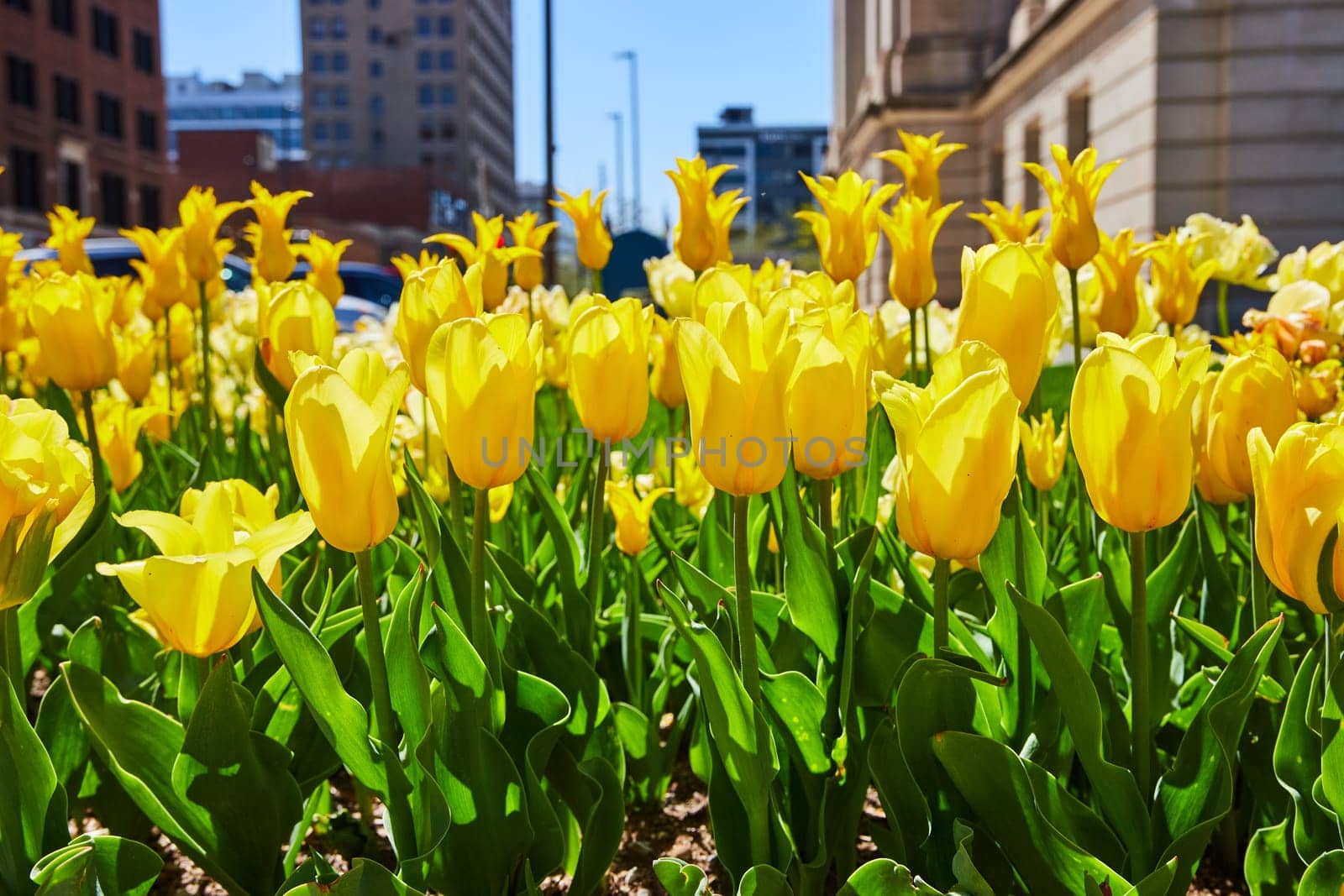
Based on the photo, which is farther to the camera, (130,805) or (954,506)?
(130,805)

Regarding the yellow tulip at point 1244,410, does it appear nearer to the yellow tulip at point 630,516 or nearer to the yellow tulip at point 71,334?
the yellow tulip at point 630,516

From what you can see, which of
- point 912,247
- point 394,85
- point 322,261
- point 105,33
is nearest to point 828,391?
point 912,247

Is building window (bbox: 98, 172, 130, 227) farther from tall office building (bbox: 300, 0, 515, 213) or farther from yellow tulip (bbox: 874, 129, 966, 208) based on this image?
tall office building (bbox: 300, 0, 515, 213)

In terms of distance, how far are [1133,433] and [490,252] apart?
46.1 inches

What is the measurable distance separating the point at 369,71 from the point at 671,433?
328ft

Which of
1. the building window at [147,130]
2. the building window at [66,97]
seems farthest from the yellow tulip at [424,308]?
the building window at [147,130]

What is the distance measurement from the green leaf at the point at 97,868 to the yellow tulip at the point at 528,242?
3.91ft

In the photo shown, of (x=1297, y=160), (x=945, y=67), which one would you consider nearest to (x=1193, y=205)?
(x=1297, y=160)

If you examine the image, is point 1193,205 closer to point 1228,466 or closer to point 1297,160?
point 1297,160

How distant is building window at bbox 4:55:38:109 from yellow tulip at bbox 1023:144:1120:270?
42158 millimetres

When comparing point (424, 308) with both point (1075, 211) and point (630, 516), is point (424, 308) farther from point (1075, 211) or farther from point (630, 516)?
point (1075, 211)

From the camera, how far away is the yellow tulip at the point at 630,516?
1.72 meters

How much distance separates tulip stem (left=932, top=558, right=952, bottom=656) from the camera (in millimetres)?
1160

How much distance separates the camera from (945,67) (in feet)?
77.2
